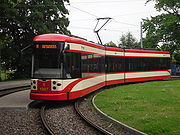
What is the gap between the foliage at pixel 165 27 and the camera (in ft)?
103

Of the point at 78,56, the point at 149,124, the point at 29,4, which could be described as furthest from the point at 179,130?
the point at 29,4

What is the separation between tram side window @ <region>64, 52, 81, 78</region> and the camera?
396 inches

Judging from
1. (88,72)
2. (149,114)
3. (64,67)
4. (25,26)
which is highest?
(25,26)

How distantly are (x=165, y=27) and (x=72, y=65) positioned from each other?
1014 inches

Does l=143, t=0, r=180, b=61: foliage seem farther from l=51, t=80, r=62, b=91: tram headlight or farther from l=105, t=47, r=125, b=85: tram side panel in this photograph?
l=51, t=80, r=62, b=91: tram headlight

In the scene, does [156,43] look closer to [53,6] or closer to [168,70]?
[168,70]

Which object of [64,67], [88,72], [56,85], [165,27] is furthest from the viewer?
[165,27]

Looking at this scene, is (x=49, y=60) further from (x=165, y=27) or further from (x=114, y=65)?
(x=165, y=27)

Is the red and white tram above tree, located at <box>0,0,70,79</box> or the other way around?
the other way around

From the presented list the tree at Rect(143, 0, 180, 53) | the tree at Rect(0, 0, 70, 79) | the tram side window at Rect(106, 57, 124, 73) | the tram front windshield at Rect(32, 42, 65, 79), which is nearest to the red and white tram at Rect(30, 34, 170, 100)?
the tram front windshield at Rect(32, 42, 65, 79)

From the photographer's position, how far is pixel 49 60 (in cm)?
984

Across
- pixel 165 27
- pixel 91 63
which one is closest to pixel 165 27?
pixel 165 27

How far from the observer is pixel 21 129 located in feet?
Answer: 22.9

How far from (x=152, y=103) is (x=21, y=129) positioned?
6.17 m
